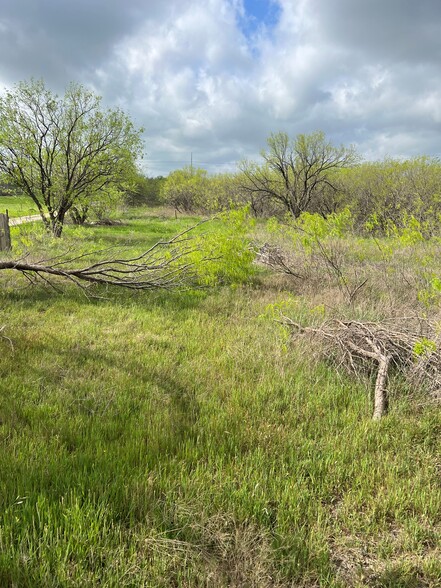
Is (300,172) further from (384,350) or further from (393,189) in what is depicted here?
(384,350)

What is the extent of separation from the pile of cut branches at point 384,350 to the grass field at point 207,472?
0.71 feet

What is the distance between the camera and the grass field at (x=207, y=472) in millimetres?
1805

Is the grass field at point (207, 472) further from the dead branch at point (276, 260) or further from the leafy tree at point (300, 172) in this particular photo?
the leafy tree at point (300, 172)

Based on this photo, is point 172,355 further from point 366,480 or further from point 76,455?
point 366,480

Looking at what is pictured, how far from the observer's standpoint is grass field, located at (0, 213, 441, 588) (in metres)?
1.80

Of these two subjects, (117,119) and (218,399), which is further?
(117,119)

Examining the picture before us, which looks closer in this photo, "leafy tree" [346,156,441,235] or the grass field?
the grass field

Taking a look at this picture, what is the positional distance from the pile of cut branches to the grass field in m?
0.22

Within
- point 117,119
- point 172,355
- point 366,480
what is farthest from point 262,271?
point 117,119

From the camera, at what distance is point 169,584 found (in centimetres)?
172

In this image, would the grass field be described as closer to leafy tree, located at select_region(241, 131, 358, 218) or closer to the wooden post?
the wooden post

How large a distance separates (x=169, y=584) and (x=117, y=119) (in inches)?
686

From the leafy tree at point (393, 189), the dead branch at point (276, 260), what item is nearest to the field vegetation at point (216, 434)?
the dead branch at point (276, 260)

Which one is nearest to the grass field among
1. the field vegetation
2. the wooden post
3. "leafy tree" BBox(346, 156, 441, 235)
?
the field vegetation
